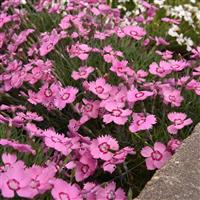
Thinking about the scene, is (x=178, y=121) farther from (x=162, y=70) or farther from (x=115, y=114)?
(x=162, y=70)

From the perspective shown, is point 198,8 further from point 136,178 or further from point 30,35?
point 136,178

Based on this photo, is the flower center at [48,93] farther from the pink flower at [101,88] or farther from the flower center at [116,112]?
the flower center at [116,112]

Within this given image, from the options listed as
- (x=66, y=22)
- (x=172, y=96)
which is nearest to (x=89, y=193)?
(x=172, y=96)

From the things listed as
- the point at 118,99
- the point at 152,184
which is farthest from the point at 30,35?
the point at 152,184

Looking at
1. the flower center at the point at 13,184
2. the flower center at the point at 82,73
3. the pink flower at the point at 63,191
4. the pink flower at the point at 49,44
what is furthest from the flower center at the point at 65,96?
the flower center at the point at 13,184

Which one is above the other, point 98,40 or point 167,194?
point 167,194

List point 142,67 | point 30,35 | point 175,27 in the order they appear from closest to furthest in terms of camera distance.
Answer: point 142,67 < point 30,35 < point 175,27
